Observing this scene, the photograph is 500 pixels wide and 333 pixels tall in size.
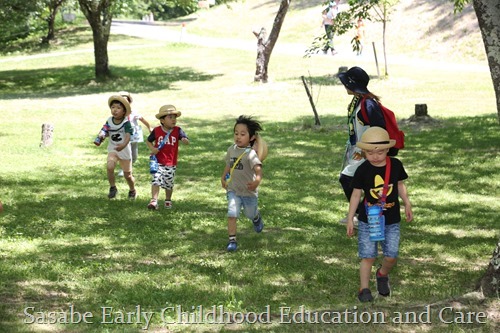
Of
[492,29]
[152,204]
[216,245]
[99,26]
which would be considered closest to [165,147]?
[152,204]

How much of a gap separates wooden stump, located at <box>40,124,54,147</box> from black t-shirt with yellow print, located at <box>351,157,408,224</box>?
43.2ft

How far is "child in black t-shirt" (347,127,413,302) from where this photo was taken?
24.3 feet

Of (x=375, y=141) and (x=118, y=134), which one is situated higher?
(x=375, y=141)

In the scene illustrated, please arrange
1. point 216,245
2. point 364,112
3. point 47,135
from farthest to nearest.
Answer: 1. point 47,135
2. point 216,245
3. point 364,112

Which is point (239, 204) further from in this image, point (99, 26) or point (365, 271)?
point (99, 26)

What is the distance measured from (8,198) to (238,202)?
17.3 feet

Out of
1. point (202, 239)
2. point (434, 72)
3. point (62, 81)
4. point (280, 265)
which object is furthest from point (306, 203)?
point (62, 81)

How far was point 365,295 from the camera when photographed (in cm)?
751

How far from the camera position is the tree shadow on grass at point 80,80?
35000mm

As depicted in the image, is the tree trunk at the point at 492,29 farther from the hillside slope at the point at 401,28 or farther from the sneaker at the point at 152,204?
the hillside slope at the point at 401,28

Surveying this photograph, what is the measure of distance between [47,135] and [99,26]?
16.9 meters

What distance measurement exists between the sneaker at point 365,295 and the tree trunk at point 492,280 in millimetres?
1049

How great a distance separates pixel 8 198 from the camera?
13.4 m

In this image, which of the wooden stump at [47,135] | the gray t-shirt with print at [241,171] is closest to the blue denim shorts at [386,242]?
the gray t-shirt with print at [241,171]
